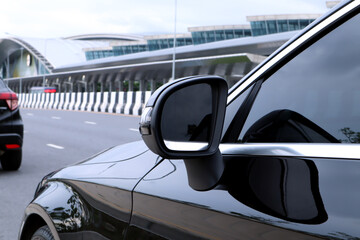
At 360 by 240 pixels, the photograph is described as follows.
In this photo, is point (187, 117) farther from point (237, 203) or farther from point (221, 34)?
point (221, 34)

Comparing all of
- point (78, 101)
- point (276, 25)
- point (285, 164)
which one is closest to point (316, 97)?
point (285, 164)

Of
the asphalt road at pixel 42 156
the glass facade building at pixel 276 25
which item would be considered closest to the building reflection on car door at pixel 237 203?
the asphalt road at pixel 42 156

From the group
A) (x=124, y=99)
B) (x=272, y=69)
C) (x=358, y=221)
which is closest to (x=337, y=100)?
(x=272, y=69)

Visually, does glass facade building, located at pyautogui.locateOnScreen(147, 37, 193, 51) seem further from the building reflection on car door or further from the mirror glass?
the mirror glass

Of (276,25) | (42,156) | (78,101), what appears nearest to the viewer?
(42,156)

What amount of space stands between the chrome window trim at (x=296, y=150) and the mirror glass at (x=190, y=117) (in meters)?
0.12

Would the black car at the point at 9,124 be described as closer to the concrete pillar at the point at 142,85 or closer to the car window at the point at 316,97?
the car window at the point at 316,97

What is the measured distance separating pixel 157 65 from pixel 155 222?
50187 millimetres

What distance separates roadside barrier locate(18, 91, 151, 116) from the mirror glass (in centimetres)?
2423

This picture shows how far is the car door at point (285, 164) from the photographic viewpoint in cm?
126

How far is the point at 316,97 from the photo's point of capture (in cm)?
157

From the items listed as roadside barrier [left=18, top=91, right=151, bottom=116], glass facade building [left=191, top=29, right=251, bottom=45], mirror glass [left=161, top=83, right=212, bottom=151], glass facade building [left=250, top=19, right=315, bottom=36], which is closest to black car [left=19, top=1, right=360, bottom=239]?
mirror glass [left=161, top=83, right=212, bottom=151]

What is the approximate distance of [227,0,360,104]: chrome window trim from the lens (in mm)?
1463

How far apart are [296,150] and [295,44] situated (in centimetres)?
34
